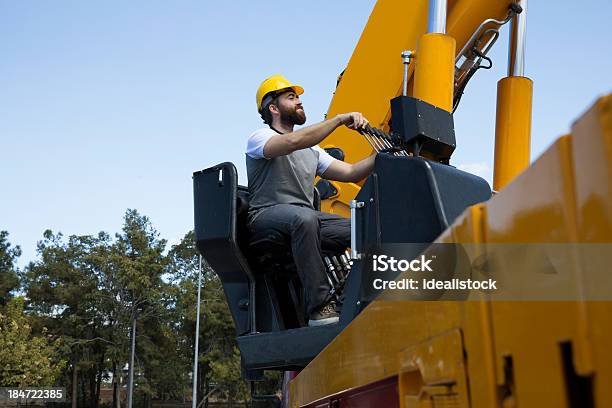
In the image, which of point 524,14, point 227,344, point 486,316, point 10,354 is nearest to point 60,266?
point 227,344

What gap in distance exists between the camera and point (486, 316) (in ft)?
4.48

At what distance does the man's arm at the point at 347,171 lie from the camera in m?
4.55

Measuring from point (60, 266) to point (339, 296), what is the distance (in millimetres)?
55480

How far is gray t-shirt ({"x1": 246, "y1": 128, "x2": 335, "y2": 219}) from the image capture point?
13.5 ft

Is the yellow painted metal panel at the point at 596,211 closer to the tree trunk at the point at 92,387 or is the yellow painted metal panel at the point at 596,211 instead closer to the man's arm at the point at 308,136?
the man's arm at the point at 308,136

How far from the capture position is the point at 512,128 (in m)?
5.53

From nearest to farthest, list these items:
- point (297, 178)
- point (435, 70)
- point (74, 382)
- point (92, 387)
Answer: point (297, 178) < point (435, 70) < point (74, 382) < point (92, 387)

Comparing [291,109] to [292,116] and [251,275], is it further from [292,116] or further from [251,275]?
[251,275]

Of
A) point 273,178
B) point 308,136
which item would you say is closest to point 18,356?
point 273,178

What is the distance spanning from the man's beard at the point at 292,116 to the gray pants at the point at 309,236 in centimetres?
59

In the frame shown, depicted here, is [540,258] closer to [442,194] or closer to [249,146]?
[442,194]

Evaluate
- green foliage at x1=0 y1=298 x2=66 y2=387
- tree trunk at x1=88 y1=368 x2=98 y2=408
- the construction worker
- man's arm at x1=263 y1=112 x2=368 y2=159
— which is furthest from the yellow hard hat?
tree trunk at x1=88 y1=368 x2=98 y2=408

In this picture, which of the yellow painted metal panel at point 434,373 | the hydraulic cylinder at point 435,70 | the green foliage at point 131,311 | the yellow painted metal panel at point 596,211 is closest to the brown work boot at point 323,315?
the hydraulic cylinder at point 435,70

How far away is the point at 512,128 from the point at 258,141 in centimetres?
225
